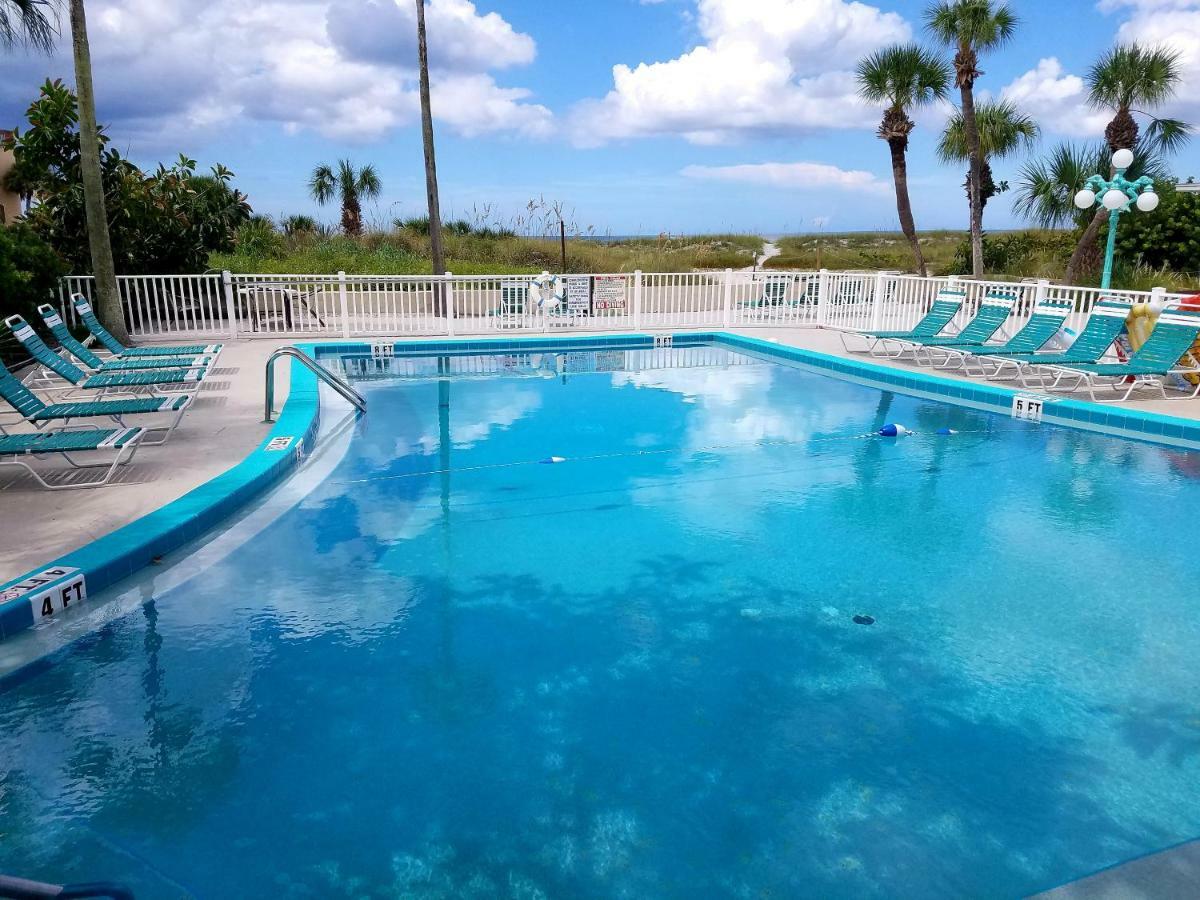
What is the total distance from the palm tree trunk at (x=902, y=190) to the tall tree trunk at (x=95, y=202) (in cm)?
1555

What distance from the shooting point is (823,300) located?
47.2ft

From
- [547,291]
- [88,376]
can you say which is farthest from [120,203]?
[88,376]

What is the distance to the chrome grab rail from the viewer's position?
22.0ft

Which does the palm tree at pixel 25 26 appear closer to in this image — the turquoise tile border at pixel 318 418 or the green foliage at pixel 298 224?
the turquoise tile border at pixel 318 418

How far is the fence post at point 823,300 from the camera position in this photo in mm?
14163

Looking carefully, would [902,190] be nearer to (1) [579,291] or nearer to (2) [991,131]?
(2) [991,131]

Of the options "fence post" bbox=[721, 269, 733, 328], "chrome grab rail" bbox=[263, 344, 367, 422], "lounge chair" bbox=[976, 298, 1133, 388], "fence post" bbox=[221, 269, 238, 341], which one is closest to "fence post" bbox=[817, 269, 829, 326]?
"fence post" bbox=[721, 269, 733, 328]

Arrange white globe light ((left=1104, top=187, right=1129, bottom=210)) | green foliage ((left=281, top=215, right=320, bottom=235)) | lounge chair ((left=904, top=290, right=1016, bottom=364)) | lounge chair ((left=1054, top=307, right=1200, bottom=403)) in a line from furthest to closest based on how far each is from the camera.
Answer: green foliage ((left=281, top=215, right=320, bottom=235))
lounge chair ((left=904, top=290, right=1016, bottom=364))
white globe light ((left=1104, top=187, right=1129, bottom=210))
lounge chair ((left=1054, top=307, right=1200, bottom=403))

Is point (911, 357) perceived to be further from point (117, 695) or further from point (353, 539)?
point (117, 695)

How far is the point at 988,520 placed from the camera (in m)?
5.35

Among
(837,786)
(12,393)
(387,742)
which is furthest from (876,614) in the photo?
(12,393)

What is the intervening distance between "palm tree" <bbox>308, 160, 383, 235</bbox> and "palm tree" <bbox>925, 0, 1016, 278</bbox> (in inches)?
801

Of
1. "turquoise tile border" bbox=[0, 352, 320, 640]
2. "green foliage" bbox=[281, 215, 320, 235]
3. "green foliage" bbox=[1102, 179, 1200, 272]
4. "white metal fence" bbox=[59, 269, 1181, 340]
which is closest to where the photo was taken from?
"turquoise tile border" bbox=[0, 352, 320, 640]

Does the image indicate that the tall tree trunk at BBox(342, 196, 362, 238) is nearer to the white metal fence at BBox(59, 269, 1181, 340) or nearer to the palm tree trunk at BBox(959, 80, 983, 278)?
the white metal fence at BBox(59, 269, 1181, 340)
